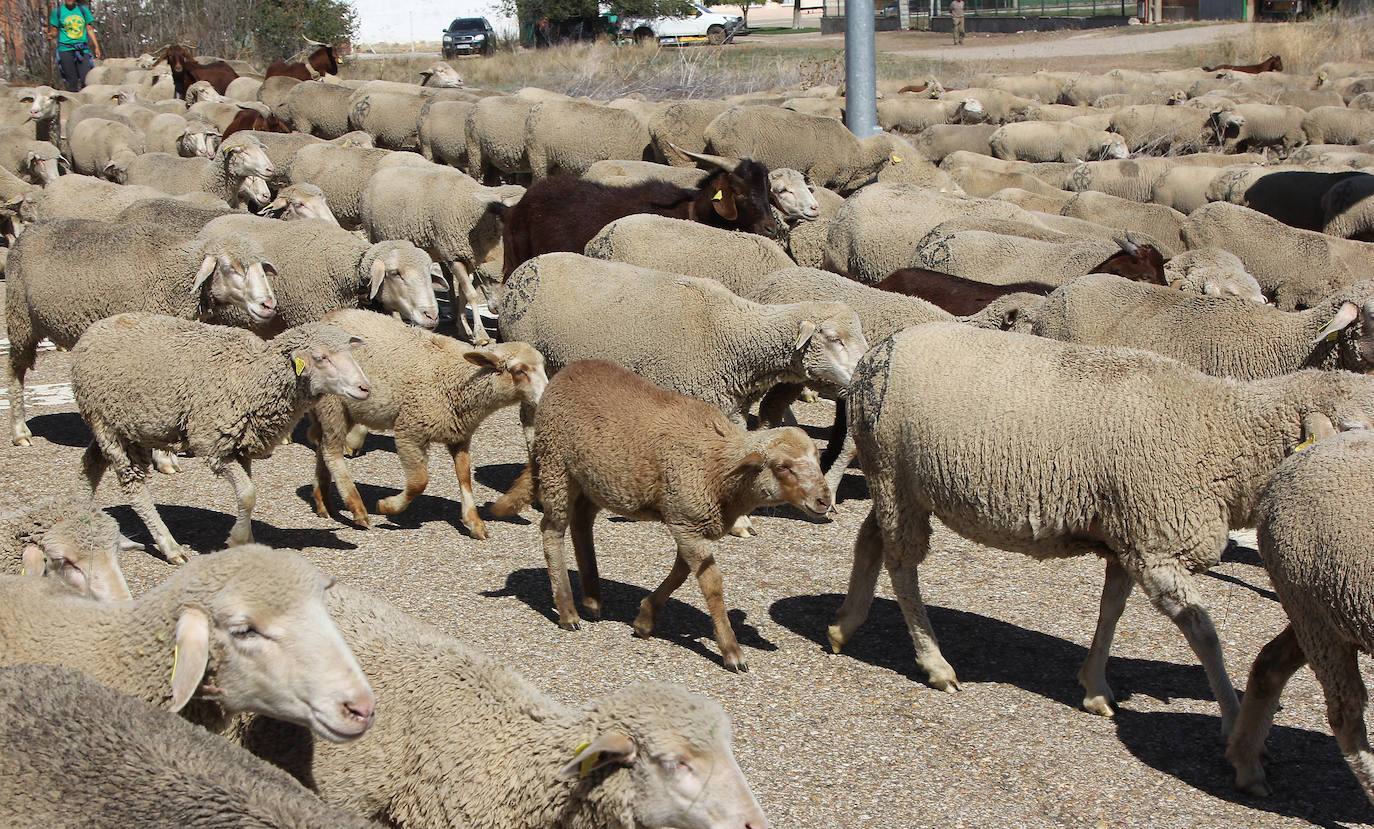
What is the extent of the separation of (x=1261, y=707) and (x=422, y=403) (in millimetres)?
4864

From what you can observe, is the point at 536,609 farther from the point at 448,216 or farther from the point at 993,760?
the point at 448,216

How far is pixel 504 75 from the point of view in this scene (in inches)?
1255

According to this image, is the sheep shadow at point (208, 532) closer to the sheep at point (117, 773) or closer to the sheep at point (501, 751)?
the sheep at point (501, 751)

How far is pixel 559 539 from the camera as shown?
6.38 metres

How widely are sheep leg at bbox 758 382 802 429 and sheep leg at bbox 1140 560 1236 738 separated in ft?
10.9

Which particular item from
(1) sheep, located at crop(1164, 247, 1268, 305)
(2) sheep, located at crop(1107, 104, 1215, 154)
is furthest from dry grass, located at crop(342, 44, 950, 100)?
(1) sheep, located at crop(1164, 247, 1268, 305)

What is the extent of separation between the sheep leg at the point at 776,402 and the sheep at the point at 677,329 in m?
0.33

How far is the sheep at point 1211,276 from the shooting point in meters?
9.53

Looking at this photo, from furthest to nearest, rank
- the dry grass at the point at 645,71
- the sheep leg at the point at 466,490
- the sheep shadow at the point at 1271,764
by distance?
the dry grass at the point at 645,71 → the sheep leg at the point at 466,490 → the sheep shadow at the point at 1271,764

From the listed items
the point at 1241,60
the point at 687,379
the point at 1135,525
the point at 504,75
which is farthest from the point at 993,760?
the point at 1241,60

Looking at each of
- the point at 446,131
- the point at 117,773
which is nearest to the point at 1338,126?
the point at 446,131

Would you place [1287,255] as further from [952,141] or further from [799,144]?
[952,141]

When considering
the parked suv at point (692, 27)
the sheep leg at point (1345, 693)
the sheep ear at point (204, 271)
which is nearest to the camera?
the sheep leg at point (1345, 693)

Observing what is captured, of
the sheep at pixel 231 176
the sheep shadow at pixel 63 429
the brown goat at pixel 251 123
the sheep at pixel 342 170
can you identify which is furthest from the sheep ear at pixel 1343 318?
the brown goat at pixel 251 123
